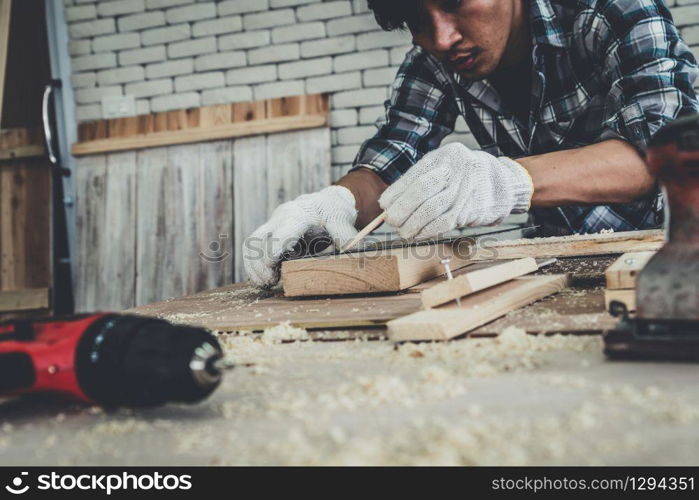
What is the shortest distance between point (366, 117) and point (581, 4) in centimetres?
186

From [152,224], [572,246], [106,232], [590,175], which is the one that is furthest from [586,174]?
[106,232]

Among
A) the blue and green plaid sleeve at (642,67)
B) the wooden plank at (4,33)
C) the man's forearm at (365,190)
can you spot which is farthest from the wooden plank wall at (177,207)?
the blue and green plaid sleeve at (642,67)

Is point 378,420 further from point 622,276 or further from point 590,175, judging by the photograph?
point 590,175

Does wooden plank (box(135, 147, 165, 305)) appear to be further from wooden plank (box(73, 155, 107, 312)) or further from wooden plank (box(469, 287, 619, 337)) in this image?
wooden plank (box(469, 287, 619, 337))

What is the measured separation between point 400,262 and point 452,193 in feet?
0.88

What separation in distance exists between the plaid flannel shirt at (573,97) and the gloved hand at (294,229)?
1.71 feet

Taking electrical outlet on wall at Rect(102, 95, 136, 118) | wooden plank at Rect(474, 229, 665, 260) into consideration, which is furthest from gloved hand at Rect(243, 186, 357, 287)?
electrical outlet on wall at Rect(102, 95, 136, 118)

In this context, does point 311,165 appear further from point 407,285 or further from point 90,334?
point 90,334

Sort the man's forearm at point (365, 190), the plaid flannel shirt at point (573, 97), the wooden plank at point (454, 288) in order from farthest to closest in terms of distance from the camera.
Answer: the man's forearm at point (365, 190)
the plaid flannel shirt at point (573, 97)
the wooden plank at point (454, 288)

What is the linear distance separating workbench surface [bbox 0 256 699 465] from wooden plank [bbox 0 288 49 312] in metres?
3.58

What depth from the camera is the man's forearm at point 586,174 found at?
5.34ft

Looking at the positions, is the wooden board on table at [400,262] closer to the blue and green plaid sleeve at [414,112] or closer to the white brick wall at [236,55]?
the blue and green plaid sleeve at [414,112]

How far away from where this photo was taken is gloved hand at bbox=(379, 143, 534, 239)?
149 cm

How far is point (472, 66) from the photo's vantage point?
1969 millimetres
